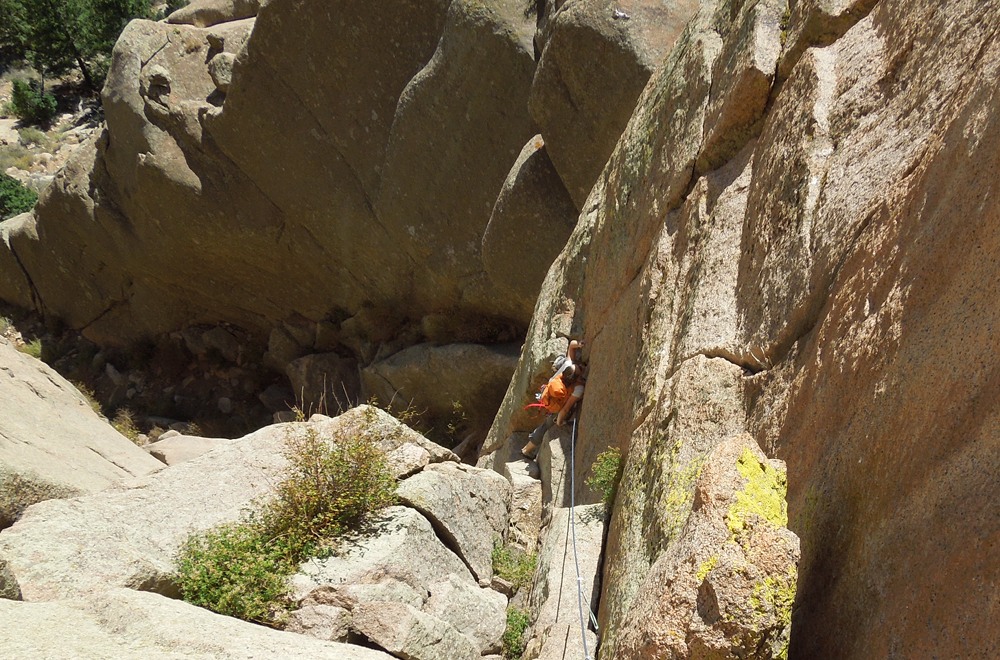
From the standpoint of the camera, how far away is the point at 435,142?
1417cm

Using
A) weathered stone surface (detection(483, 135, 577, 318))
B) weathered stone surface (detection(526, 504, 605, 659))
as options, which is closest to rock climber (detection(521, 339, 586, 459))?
weathered stone surface (detection(526, 504, 605, 659))

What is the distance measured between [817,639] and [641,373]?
2.96m

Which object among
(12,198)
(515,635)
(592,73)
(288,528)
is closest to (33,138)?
(12,198)

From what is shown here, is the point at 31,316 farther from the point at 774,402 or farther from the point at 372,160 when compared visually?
the point at 774,402

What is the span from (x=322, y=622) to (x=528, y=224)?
8101mm

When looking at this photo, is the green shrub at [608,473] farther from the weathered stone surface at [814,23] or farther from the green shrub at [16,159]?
the green shrub at [16,159]

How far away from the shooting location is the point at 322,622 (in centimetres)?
546

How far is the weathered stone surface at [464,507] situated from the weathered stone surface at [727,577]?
11.3 ft

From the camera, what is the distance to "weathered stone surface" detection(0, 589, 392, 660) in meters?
3.88

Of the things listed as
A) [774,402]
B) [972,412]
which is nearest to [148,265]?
[774,402]

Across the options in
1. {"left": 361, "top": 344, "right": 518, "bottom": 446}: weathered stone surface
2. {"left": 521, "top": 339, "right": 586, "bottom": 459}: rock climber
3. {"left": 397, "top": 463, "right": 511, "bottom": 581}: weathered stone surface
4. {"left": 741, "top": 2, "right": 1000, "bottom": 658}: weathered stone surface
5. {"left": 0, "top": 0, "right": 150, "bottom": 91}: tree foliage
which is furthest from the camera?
{"left": 0, "top": 0, "right": 150, "bottom": 91}: tree foliage

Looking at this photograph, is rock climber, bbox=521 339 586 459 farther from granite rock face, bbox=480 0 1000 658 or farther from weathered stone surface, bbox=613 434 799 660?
weathered stone surface, bbox=613 434 799 660

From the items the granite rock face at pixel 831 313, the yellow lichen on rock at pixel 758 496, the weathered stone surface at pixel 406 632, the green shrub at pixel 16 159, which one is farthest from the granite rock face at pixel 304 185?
the yellow lichen on rock at pixel 758 496

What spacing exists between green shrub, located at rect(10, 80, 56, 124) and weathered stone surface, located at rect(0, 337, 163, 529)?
23.9 meters
